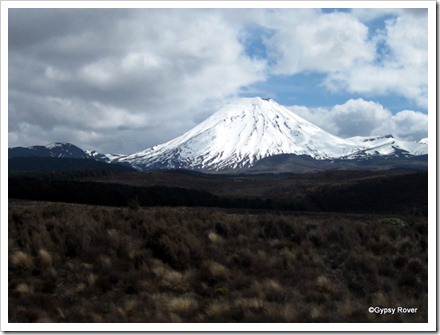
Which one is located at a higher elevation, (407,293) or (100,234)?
(100,234)

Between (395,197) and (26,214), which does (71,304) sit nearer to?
(26,214)

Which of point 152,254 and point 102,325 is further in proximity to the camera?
point 152,254

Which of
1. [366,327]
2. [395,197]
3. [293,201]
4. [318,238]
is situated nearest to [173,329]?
[366,327]

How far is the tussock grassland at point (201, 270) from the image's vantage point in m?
9.73

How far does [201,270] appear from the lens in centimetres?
1198

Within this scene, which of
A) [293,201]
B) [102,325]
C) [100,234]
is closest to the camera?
[102,325]

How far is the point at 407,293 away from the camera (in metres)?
11.3

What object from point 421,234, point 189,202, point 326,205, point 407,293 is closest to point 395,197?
point 326,205

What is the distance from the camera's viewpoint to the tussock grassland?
9734 mm

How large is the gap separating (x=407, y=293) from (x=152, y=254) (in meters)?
6.49

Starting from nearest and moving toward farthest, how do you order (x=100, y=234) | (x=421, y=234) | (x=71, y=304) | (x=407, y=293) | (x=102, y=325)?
1. (x=102, y=325)
2. (x=71, y=304)
3. (x=407, y=293)
4. (x=100, y=234)
5. (x=421, y=234)

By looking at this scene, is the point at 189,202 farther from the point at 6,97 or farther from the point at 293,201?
the point at 6,97

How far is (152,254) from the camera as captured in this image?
41.8ft

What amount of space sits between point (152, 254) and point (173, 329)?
4.24 meters
